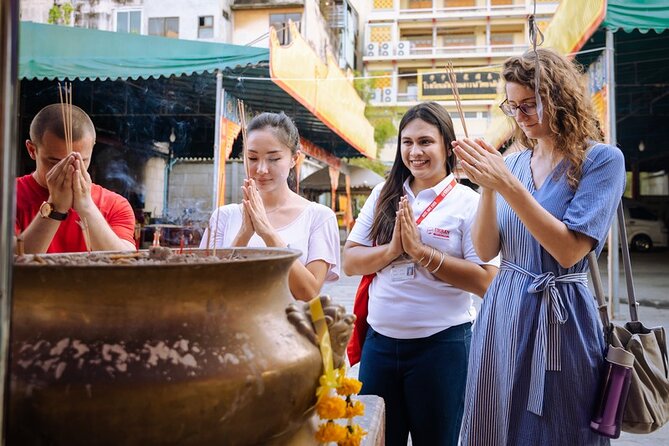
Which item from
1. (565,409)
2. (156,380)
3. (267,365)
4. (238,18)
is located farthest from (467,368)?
(238,18)

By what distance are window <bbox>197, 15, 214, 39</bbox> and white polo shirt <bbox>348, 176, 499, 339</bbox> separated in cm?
1406

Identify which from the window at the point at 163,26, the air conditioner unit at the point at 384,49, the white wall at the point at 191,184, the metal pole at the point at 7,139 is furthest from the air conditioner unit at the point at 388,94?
the metal pole at the point at 7,139

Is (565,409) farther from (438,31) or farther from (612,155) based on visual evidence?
(438,31)

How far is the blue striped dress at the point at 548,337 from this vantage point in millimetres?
1411

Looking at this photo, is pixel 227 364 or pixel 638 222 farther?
pixel 638 222

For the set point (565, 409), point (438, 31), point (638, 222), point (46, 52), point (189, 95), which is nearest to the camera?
point (565, 409)

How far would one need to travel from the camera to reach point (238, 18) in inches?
582

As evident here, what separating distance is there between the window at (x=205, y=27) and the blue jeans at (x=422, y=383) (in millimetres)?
14289

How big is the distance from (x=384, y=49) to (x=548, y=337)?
27.8 metres

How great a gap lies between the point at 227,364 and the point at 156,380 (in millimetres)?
90

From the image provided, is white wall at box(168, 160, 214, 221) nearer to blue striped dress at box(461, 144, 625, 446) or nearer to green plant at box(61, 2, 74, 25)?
green plant at box(61, 2, 74, 25)

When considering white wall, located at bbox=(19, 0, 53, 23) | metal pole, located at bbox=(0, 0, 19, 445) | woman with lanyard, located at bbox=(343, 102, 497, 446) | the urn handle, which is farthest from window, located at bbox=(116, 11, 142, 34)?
metal pole, located at bbox=(0, 0, 19, 445)

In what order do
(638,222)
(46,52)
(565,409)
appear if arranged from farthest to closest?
(638,222)
(46,52)
(565,409)

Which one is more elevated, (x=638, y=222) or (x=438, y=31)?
(x=438, y=31)
